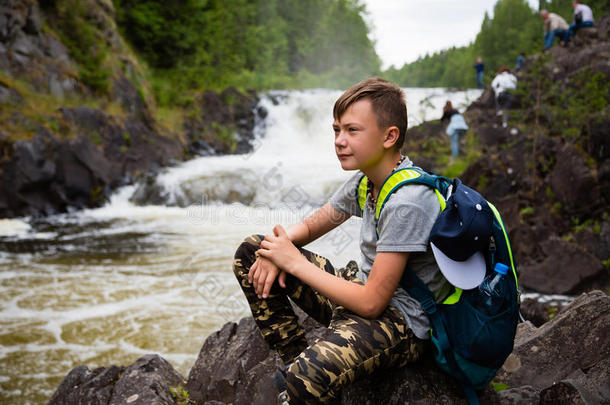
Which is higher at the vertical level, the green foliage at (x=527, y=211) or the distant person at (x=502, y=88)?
the distant person at (x=502, y=88)

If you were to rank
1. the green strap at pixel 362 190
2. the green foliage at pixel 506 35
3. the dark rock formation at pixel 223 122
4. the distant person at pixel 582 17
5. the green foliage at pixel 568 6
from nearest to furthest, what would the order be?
the green strap at pixel 362 190 → the distant person at pixel 582 17 → the dark rock formation at pixel 223 122 → the green foliage at pixel 568 6 → the green foliage at pixel 506 35

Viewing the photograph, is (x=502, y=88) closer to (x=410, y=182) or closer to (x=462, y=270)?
(x=410, y=182)

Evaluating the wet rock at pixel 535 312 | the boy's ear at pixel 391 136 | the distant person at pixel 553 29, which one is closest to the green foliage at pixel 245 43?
the distant person at pixel 553 29

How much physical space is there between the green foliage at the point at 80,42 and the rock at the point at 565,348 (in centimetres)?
1426

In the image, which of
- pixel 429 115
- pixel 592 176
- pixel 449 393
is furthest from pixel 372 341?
pixel 429 115

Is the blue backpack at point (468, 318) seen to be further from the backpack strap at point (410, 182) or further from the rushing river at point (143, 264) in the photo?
the rushing river at point (143, 264)

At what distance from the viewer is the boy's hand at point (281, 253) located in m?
1.91

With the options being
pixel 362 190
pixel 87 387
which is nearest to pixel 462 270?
pixel 362 190

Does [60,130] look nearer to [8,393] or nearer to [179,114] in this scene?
[179,114]

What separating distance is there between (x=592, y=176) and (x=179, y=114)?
15.7m

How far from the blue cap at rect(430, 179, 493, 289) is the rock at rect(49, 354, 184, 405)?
6.46 ft

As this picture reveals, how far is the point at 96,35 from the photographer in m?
15.3

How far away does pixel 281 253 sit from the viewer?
1.92m

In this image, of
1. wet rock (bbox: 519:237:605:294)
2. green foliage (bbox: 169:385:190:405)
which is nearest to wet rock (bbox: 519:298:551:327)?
wet rock (bbox: 519:237:605:294)
